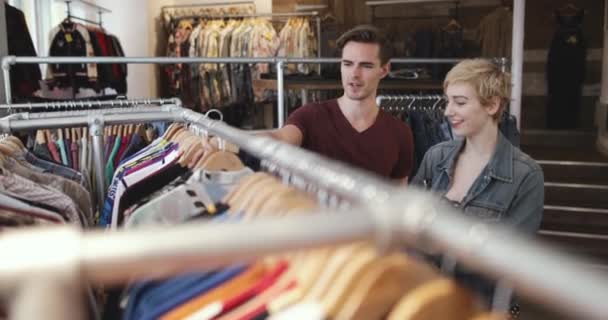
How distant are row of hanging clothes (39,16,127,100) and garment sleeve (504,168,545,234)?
370 cm

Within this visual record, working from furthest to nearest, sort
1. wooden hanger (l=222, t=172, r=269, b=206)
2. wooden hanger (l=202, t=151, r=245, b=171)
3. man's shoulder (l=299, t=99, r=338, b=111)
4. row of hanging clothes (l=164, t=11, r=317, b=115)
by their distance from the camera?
row of hanging clothes (l=164, t=11, r=317, b=115) → man's shoulder (l=299, t=99, r=338, b=111) → wooden hanger (l=202, t=151, r=245, b=171) → wooden hanger (l=222, t=172, r=269, b=206)

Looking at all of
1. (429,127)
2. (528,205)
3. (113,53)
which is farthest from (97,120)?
(113,53)

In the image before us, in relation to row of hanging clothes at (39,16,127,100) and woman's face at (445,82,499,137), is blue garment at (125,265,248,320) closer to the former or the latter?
woman's face at (445,82,499,137)

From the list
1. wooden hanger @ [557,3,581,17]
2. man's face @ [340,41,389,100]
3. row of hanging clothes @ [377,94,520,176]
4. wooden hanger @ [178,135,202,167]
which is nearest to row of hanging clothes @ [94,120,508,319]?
wooden hanger @ [178,135,202,167]

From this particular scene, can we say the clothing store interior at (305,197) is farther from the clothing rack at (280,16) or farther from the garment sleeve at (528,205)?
the clothing rack at (280,16)

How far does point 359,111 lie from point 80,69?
3294 mm

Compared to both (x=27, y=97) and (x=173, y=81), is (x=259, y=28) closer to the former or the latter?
(x=173, y=81)

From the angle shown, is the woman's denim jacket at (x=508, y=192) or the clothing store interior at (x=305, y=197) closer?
the clothing store interior at (x=305, y=197)

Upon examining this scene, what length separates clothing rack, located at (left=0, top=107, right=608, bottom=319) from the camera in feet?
1.37

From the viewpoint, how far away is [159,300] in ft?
2.56

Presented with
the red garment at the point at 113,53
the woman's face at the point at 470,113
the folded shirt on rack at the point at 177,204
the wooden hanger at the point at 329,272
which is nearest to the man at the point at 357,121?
the woman's face at the point at 470,113

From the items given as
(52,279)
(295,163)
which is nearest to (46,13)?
(295,163)

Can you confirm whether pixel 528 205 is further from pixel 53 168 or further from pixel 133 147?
pixel 53 168

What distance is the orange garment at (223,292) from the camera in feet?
Answer: 2.28
